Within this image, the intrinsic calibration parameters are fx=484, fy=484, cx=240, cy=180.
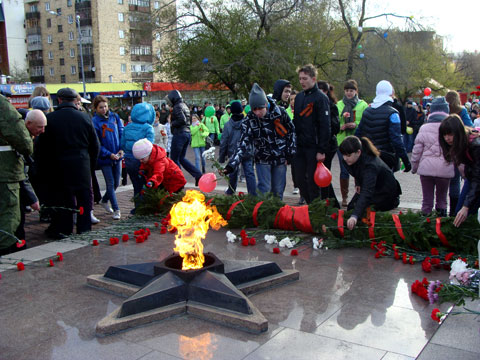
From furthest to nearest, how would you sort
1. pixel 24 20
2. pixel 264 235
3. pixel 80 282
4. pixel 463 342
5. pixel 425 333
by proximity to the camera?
1. pixel 24 20
2. pixel 264 235
3. pixel 80 282
4. pixel 425 333
5. pixel 463 342

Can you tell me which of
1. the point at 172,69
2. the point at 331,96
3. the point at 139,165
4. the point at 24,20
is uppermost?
the point at 24,20

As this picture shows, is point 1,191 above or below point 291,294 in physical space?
above

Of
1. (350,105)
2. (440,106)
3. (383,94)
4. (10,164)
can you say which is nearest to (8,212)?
(10,164)

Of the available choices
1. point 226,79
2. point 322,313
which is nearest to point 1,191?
point 322,313

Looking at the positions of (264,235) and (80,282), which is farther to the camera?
(264,235)

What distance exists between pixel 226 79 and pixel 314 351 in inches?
921

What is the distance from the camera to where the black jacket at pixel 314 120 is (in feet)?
22.7

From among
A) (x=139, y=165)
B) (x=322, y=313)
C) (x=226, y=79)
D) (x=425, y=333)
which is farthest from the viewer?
(x=226, y=79)

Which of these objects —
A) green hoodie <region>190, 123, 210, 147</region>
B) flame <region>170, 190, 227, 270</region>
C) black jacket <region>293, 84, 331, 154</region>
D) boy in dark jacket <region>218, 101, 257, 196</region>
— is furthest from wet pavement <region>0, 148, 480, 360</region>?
green hoodie <region>190, 123, 210, 147</region>

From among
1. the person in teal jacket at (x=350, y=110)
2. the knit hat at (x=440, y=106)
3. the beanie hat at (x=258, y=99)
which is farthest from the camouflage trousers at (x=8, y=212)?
the knit hat at (x=440, y=106)

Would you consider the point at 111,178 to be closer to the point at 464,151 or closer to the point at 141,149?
the point at 141,149

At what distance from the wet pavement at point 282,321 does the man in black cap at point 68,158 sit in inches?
53.0

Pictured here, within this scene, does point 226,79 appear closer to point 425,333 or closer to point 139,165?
point 139,165

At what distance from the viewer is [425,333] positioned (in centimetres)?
345
